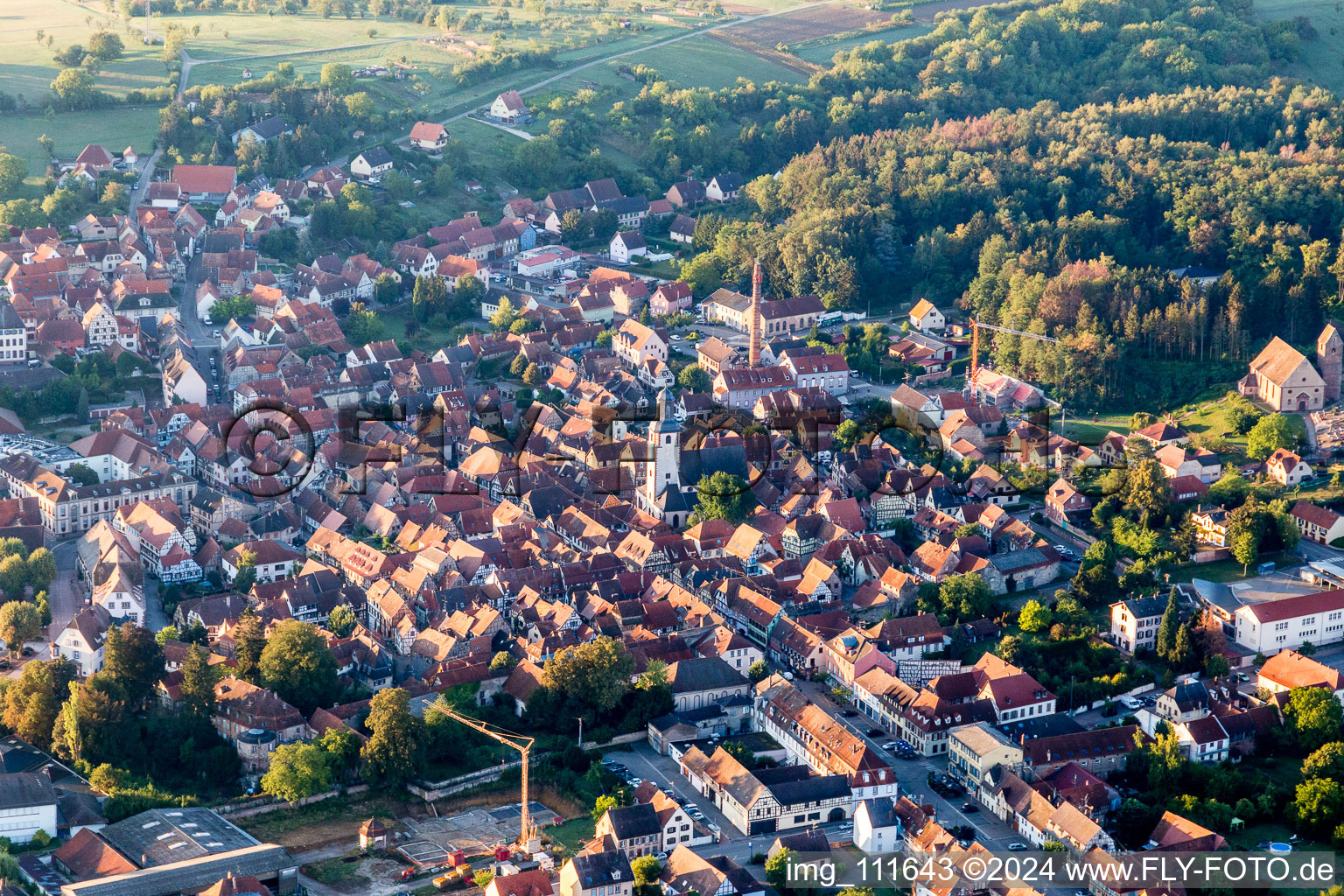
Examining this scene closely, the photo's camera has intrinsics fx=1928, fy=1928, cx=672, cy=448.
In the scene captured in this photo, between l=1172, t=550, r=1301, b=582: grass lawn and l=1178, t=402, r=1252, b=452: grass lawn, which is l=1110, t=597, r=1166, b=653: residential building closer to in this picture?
l=1172, t=550, r=1301, b=582: grass lawn

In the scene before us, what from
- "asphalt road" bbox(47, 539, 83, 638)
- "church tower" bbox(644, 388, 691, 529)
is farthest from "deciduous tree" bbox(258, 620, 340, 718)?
"church tower" bbox(644, 388, 691, 529)

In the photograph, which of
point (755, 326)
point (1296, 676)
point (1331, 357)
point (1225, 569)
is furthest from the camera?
point (755, 326)

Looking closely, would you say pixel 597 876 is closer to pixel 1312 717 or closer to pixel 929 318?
pixel 1312 717

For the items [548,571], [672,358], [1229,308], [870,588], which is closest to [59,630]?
[548,571]

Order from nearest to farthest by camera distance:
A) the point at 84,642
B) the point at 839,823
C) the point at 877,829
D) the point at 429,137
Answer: the point at 877,829 < the point at 839,823 < the point at 84,642 < the point at 429,137

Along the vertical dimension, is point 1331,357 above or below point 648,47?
below

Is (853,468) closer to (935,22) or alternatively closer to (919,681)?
(919,681)

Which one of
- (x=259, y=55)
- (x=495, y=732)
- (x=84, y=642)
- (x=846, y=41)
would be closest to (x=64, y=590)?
(x=84, y=642)
